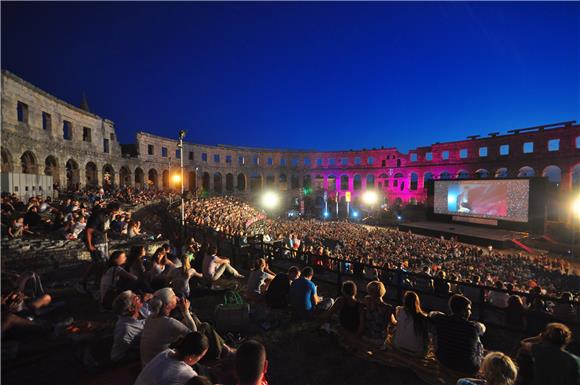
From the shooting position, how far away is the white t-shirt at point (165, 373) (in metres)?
2.46

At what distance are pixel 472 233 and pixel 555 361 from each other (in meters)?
23.2

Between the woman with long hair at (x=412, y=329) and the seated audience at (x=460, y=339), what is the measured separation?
31 centimetres

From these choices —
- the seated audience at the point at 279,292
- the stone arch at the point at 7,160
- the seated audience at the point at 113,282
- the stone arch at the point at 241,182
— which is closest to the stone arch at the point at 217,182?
the stone arch at the point at 241,182

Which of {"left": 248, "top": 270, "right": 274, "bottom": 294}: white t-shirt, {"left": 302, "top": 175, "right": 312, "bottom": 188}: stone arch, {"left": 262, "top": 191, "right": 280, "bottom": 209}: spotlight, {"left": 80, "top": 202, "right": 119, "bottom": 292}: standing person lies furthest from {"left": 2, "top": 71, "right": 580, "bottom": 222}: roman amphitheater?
{"left": 248, "top": 270, "right": 274, "bottom": 294}: white t-shirt

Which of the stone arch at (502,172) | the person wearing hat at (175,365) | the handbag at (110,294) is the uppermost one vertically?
the stone arch at (502,172)

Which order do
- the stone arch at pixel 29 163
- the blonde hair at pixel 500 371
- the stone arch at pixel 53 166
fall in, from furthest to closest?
1. the stone arch at pixel 53 166
2. the stone arch at pixel 29 163
3. the blonde hair at pixel 500 371

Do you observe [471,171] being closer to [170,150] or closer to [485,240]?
[485,240]

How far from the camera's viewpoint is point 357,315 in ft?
14.8

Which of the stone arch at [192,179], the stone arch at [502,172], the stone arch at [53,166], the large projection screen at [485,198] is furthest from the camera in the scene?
the stone arch at [192,179]

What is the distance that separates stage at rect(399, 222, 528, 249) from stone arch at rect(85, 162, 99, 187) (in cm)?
3262

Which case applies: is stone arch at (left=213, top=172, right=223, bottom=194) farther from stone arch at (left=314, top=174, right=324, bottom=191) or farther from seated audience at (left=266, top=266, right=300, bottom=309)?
seated audience at (left=266, top=266, right=300, bottom=309)

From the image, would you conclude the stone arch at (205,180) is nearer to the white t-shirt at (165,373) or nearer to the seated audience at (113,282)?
the seated audience at (113,282)

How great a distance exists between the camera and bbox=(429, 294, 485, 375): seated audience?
3518 mm

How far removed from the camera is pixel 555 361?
116 inches
